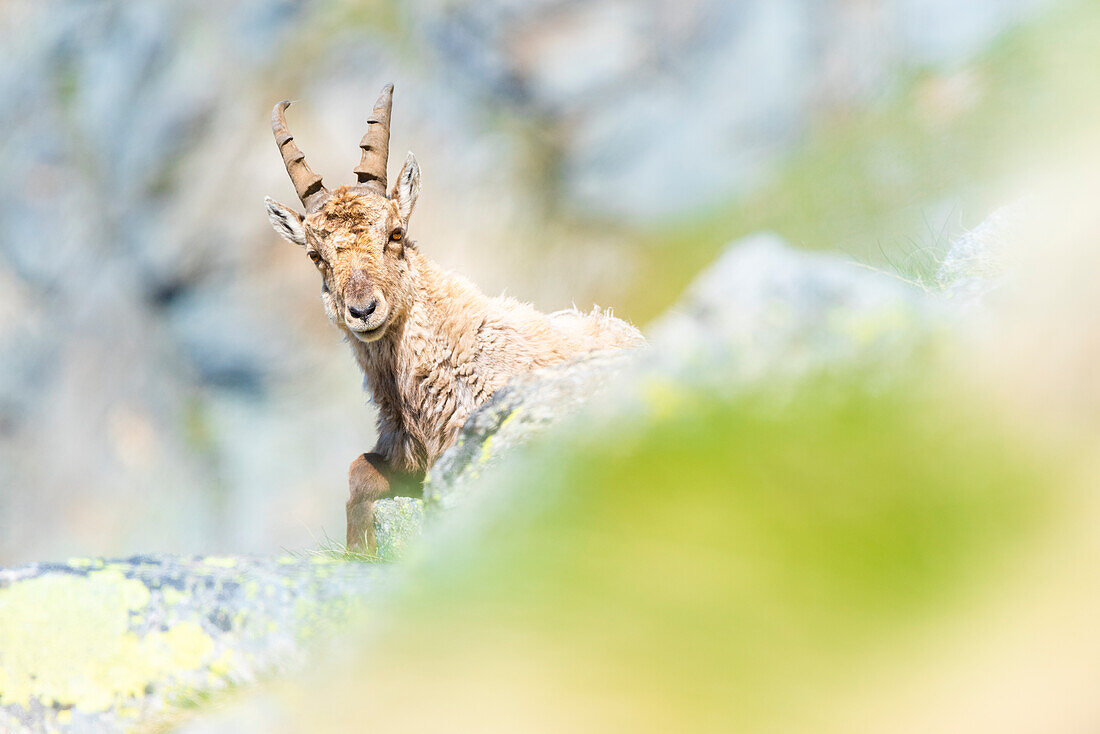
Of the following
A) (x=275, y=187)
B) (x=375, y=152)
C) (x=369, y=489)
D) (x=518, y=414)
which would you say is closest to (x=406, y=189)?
(x=375, y=152)

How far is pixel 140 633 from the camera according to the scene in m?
3.43

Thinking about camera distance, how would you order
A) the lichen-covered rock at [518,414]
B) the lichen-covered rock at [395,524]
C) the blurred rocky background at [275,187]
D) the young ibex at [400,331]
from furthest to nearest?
the blurred rocky background at [275,187] < the young ibex at [400,331] < the lichen-covered rock at [395,524] < the lichen-covered rock at [518,414]

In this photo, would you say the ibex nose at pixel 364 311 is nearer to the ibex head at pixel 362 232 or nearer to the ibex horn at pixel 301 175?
the ibex head at pixel 362 232

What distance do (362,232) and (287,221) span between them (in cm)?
74

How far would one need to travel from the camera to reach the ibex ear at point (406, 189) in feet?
22.1

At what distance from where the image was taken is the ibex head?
6121 millimetres

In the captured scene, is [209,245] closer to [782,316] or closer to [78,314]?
[78,314]

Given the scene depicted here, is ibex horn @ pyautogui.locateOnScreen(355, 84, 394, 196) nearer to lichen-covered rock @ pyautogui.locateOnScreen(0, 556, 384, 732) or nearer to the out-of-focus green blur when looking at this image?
lichen-covered rock @ pyautogui.locateOnScreen(0, 556, 384, 732)

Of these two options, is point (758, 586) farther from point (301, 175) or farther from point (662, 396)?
point (301, 175)

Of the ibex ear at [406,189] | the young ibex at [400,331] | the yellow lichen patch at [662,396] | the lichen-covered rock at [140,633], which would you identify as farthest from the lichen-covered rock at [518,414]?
the ibex ear at [406,189]

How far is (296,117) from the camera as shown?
525 inches

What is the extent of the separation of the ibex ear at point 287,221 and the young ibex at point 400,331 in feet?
0.14

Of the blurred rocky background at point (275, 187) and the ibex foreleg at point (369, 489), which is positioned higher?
the blurred rocky background at point (275, 187)

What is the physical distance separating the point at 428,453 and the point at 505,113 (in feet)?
26.2
